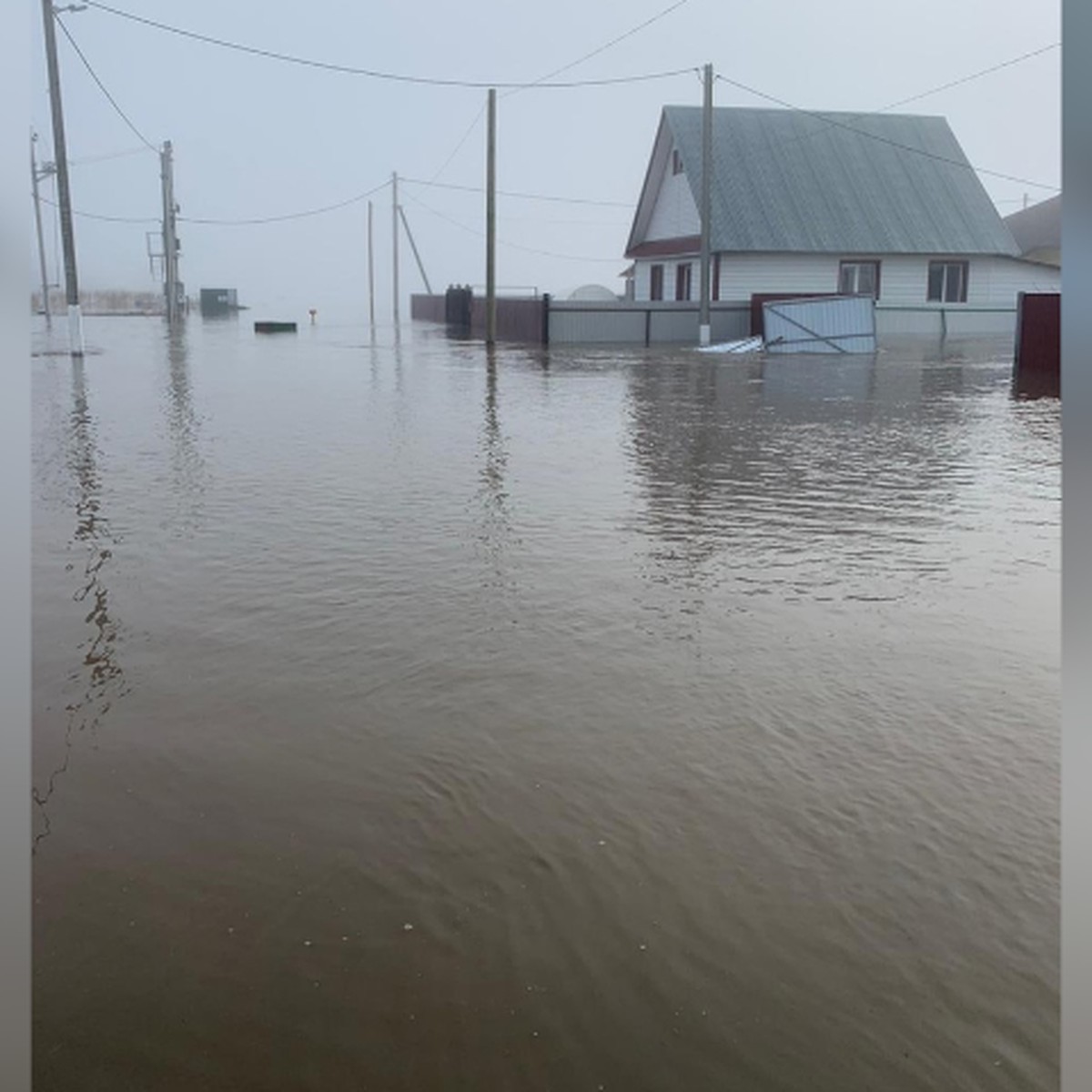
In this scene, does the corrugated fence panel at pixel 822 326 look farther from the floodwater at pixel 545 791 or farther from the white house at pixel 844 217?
the floodwater at pixel 545 791

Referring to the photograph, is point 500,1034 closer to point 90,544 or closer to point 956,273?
point 90,544

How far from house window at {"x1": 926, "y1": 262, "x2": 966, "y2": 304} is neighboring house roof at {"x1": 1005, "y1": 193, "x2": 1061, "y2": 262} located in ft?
51.4

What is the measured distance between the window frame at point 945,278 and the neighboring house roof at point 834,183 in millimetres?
860

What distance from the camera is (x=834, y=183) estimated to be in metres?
40.5

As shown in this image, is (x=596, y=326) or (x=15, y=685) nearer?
(x=15, y=685)

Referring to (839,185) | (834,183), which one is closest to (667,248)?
(834,183)

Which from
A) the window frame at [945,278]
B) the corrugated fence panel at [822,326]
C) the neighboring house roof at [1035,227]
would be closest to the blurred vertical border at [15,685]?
the corrugated fence panel at [822,326]

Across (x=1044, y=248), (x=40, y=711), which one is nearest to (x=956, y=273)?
(x=1044, y=248)

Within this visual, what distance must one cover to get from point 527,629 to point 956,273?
128ft

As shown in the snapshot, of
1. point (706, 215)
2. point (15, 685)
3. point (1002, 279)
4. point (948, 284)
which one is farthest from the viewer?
point (1002, 279)

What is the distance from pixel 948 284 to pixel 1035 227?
80.6 ft

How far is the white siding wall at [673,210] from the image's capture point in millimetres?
40000

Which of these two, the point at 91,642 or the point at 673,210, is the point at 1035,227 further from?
the point at 91,642

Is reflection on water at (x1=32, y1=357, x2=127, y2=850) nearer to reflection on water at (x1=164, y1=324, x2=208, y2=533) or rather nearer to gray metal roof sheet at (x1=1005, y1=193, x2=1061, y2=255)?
reflection on water at (x1=164, y1=324, x2=208, y2=533)
